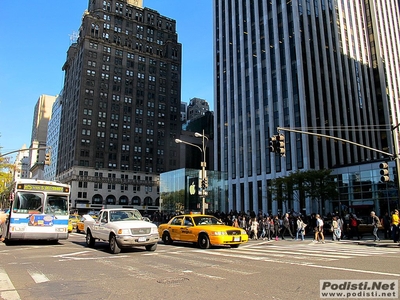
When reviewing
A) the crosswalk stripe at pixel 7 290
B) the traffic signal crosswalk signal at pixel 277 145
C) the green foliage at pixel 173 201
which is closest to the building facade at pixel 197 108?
the green foliage at pixel 173 201

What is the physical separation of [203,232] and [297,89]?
4008 cm

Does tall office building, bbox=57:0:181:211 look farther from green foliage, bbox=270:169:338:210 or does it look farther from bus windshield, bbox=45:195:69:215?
bus windshield, bbox=45:195:69:215

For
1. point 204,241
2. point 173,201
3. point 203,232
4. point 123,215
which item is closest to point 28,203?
point 123,215

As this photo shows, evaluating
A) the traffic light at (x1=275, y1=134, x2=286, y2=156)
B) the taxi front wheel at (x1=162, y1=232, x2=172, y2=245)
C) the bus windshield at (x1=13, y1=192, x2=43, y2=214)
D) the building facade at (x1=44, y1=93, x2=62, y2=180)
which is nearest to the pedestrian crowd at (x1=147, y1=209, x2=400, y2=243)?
the traffic light at (x1=275, y1=134, x2=286, y2=156)

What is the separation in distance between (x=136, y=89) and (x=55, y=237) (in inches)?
3615

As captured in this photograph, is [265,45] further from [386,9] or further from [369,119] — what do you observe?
[386,9]

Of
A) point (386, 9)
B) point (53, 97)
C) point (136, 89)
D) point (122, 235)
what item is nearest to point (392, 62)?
point (386, 9)

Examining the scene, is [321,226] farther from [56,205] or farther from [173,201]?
[173,201]

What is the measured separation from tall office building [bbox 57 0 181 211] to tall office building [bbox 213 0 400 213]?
3954cm

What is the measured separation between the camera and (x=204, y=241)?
595 inches

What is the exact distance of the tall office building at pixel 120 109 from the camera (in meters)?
94.0

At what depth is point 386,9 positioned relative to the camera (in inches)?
2980

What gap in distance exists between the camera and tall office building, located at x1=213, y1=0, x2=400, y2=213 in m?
50.1

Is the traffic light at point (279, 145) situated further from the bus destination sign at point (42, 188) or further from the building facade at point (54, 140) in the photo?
the building facade at point (54, 140)
